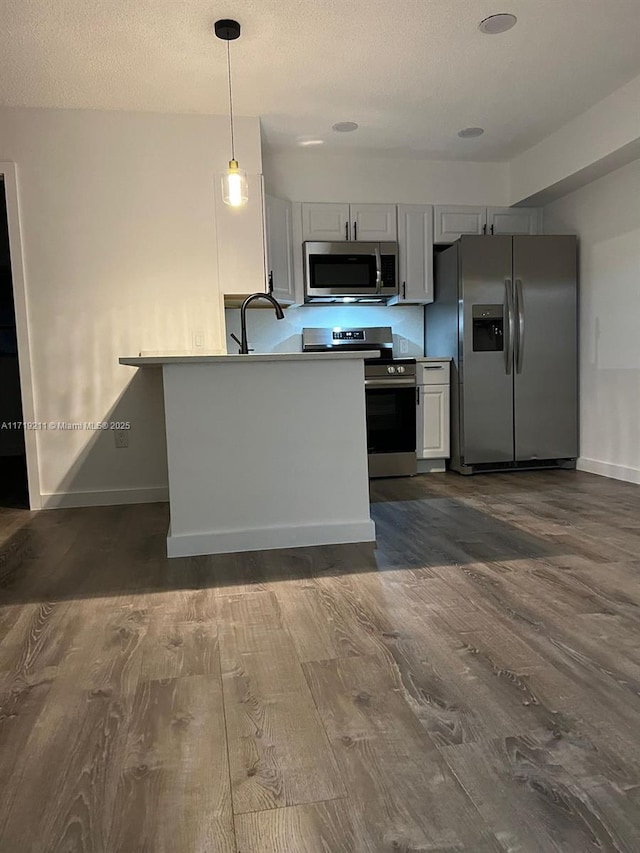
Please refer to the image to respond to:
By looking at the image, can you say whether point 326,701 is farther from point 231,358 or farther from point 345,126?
point 345,126

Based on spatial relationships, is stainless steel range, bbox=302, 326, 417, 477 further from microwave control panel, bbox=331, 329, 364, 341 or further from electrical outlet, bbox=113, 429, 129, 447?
electrical outlet, bbox=113, 429, 129, 447

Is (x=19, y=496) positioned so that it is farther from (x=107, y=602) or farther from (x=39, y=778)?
(x=39, y=778)

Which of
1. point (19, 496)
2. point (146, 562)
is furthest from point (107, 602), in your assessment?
→ point (19, 496)

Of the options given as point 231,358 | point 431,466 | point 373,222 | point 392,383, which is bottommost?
point 431,466

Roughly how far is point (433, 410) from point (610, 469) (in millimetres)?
1318

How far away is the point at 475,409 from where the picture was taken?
446 cm

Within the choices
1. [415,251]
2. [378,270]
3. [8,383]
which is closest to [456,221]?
[415,251]

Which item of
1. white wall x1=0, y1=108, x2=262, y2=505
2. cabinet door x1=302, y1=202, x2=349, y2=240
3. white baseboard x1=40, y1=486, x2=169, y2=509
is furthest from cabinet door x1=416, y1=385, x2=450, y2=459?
white baseboard x1=40, y1=486, x2=169, y2=509

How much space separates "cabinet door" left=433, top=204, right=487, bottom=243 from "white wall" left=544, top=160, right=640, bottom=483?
627 millimetres

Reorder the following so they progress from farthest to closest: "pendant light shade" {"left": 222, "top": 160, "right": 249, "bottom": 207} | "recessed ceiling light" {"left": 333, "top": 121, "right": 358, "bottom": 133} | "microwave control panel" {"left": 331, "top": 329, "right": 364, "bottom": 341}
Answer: "microwave control panel" {"left": 331, "top": 329, "right": 364, "bottom": 341} < "recessed ceiling light" {"left": 333, "top": 121, "right": 358, "bottom": 133} < "pendant light shade" {"left": 222, "top": 160, "right": 249, "bottom": 207}

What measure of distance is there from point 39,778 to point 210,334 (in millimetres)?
3036

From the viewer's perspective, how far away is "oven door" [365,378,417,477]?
4.48 m

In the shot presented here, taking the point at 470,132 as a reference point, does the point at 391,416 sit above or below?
below

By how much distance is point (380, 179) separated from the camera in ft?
15.5
